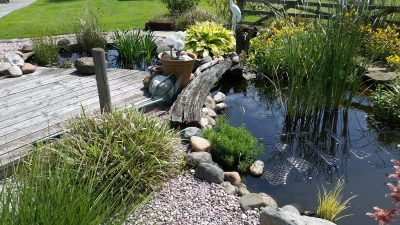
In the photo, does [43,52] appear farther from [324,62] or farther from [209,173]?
[324,62]

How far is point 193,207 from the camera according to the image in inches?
110

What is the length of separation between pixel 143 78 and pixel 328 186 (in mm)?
3154

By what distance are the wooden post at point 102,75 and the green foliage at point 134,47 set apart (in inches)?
131

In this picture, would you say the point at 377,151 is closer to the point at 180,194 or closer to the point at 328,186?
the point at 328,186

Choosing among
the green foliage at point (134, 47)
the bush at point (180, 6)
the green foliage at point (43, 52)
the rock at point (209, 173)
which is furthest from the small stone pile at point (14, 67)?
the bush at point (180, 6)

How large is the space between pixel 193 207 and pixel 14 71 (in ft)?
13.2

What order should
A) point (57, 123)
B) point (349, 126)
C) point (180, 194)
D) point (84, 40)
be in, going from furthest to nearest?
1. point (84, 40)
2. point (349, 126)
3. point (57, 123)
4. point (180, 194)

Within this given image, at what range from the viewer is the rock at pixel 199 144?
11.6 feet

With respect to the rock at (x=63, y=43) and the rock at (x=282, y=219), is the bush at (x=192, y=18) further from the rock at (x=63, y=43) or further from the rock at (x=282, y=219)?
the rock at (x=282, y=219)

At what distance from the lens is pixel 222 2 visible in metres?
9.68

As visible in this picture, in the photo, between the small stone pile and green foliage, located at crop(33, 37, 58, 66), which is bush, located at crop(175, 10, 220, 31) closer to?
green foliage, located at crop(33, 37, 58, 66)

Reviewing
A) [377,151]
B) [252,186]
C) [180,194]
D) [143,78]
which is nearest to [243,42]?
[143,78]

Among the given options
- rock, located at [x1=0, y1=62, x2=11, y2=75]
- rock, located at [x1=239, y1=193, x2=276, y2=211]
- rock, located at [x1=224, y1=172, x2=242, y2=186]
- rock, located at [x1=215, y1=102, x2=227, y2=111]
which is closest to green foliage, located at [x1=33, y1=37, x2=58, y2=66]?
rock, located at [x1=0, y1=62, x2=11, y2=75]

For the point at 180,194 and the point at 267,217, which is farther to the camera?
the point at 180,194
